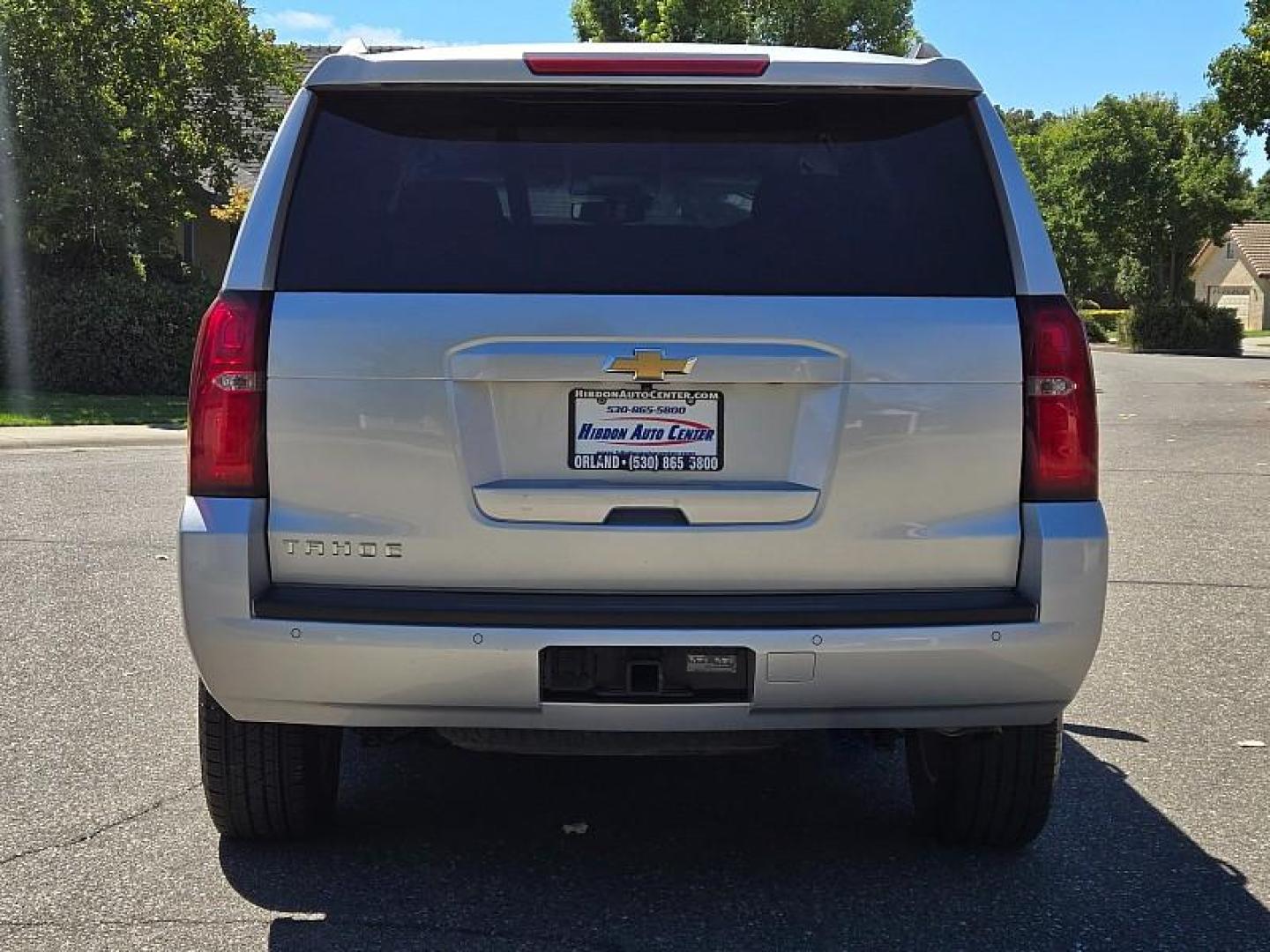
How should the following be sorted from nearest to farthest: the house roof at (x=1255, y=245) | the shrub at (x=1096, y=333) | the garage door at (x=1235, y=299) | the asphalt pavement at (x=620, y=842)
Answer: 1. the asphalt pavement at (x=620, y=842)
2. the shrub at (x=1096, y=333)
3. the house roof at (x=1255, y=245)
4. the garage door at (x=1235, y=299)

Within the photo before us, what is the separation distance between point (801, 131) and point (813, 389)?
25.6 inches

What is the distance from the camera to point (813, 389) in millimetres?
3646

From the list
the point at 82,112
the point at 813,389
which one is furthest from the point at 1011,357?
the point at 82,112

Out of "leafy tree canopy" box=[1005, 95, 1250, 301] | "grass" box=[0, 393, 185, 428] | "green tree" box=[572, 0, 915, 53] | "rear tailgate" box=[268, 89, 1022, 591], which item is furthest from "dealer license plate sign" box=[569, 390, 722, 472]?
"leafy tree canopy" box=[1005, 95, 1250, 301]

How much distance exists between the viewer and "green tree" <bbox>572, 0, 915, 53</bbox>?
3878 cm

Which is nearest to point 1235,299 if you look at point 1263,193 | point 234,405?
point 1263,193

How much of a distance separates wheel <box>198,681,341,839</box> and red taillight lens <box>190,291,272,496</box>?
65cm

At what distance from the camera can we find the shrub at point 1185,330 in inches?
1944

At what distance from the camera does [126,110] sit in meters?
22.0

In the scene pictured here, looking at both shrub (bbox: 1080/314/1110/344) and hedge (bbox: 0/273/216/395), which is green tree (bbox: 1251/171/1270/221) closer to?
shrub (bbox: 1080/314/1110/344)

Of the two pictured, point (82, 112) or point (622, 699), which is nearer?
point (622, 699)

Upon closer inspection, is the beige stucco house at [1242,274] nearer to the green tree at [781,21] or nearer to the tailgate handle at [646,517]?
the green tree at [781,21]

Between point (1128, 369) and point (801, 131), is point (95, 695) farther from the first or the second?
point (1128, 369)

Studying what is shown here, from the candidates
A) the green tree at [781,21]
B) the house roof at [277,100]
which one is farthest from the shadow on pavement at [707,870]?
the green tree at [781,21]
